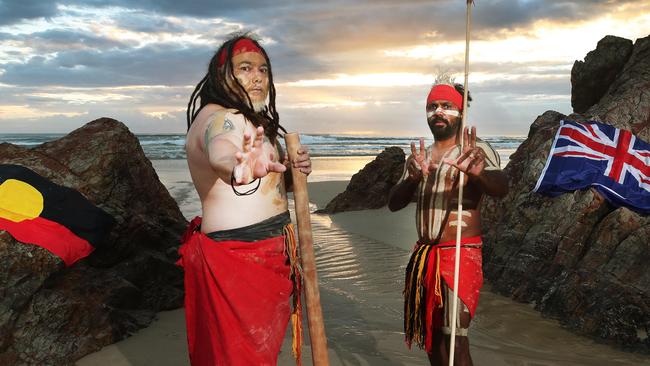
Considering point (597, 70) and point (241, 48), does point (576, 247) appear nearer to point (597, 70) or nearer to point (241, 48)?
point (241, 48)

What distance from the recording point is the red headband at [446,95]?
13.2ft

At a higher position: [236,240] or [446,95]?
[446,95]

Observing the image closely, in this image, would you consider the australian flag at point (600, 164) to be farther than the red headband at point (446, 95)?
Yes

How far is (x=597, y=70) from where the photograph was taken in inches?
484

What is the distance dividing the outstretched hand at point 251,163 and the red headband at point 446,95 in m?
1.72

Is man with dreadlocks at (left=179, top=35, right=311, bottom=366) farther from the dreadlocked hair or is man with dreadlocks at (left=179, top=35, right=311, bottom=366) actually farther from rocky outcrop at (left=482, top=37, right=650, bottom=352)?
rocky outcrop at (left=482, top=37, right=650, bottom=352)

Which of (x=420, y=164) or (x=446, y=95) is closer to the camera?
(x=420, y=164)

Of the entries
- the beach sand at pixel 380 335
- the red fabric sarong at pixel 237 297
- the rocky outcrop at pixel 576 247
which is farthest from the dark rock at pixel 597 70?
the red fabric sarong at pixel 237 297

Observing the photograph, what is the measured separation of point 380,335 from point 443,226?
6.86 feet

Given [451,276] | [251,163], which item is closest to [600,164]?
[451,276]

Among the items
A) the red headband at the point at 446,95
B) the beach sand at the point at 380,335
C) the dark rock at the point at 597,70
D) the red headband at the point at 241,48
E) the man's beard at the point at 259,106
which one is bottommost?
the beach sand at the point at 380,335

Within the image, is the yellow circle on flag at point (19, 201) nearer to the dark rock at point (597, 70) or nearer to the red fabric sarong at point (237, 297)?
the red fabric sarong at point (237, 297)

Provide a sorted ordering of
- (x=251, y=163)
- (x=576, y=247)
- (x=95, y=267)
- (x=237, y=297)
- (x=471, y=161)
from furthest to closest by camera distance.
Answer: (x=576, y=247)
(x=95, y=267)
(x=471, y=161)
(x=237, y=297)
(x=251, y=163)

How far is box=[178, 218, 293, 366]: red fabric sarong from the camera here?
3211mm
